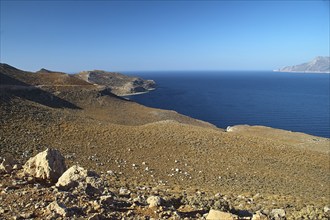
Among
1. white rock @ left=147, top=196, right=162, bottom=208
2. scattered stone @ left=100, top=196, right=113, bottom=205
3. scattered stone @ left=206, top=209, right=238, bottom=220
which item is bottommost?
scattered stone @ left=206, top=209, right=238, bottom=220

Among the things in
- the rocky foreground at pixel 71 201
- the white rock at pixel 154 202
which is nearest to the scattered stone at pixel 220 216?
the rocky foreground at pixel 71 201

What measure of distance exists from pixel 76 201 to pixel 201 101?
6057 inches

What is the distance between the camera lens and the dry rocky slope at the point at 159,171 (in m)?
11.1

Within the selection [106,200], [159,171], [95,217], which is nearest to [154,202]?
[106,200]

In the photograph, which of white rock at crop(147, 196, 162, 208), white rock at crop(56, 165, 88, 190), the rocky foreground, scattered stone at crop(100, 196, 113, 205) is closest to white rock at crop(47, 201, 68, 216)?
the rocky foreground

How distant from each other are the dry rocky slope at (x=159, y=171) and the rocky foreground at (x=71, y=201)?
41mm

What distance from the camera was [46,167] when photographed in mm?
13906

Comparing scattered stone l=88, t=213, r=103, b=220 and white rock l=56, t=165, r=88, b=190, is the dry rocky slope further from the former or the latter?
white rock l=56, t=165, r=88, b=190

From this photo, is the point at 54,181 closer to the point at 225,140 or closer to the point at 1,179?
the point at 1,179

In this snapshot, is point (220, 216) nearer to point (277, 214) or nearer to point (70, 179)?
point (277, 214)

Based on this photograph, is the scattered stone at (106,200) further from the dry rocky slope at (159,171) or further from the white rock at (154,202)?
the white rock at (154,202)

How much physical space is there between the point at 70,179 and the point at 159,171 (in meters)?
13.3

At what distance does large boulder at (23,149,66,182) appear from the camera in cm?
1384

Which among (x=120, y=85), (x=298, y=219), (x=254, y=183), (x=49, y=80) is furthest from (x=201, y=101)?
(x=298, y=219)
